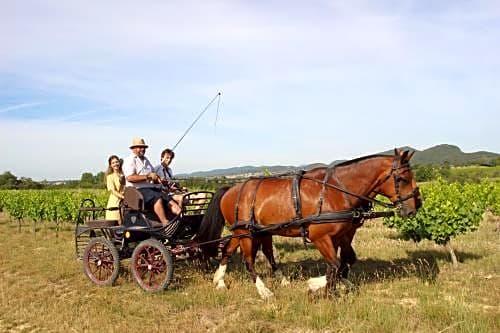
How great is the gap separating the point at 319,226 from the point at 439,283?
234 centimetres

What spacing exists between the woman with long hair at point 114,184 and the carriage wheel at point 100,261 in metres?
0.66

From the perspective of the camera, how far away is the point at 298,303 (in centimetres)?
593

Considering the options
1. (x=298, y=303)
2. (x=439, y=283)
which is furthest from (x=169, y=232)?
(x=439, y=283)

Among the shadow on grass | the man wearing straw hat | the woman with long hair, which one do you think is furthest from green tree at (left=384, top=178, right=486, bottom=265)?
the woman with long hair

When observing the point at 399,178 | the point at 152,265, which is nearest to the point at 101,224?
the point at 152,265

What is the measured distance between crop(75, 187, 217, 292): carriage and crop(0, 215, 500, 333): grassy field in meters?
0.28

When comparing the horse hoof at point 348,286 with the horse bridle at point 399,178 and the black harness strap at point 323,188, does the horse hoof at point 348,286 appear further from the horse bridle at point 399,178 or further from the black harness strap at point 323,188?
the horse bridle at point 399,178

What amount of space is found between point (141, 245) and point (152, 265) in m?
0.36

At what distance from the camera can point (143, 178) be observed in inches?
291

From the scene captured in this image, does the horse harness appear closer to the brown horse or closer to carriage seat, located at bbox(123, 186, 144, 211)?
the brown horse

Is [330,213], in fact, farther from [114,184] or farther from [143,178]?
[114,184]

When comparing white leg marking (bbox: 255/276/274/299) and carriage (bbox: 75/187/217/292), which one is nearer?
white leg marking (bbox: 255/276/274/299)

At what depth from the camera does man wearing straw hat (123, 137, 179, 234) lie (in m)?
7.44

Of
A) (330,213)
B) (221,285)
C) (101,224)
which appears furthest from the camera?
(101,224)
